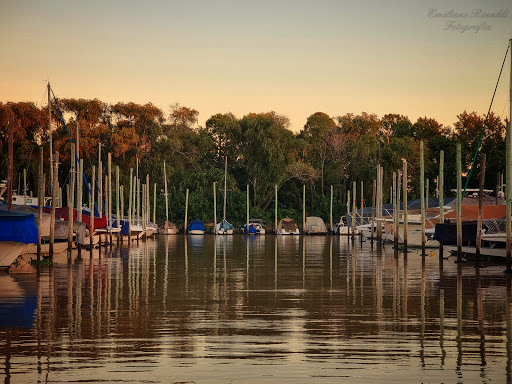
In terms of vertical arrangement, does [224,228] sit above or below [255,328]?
above

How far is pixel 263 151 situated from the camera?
117 m

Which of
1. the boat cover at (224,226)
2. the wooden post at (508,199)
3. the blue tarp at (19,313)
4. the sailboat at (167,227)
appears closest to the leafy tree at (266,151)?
the boat cover at (224,226)

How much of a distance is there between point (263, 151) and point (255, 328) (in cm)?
9781

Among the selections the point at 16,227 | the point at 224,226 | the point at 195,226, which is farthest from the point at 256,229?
the point at 16,227

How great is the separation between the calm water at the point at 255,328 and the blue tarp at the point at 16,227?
1.82 m

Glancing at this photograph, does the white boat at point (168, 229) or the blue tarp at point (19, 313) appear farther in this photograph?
the white boat at point (168, 229)

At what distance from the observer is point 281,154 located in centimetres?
11512

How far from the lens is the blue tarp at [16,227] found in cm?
3388

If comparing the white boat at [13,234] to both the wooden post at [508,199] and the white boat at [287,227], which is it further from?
→ the white boat at [287,227]

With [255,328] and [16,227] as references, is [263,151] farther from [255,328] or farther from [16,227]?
[255,328]

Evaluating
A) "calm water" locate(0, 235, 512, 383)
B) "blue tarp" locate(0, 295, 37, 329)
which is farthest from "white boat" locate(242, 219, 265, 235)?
"blue tarp" locate(0, 295, 37, 329)

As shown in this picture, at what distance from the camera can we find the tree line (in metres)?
103

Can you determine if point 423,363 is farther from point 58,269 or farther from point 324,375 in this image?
point 58,269

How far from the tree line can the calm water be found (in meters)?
68.1
